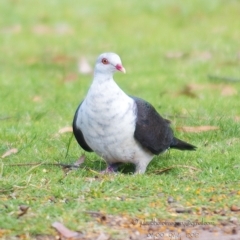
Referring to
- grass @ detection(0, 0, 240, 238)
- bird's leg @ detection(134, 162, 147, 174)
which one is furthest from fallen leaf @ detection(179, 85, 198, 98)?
bird's leg @ detection(134, 162, 147, 174)

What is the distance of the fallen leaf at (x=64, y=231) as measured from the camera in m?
4.91

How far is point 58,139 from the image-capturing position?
24.3 ft

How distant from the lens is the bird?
6.04 metres

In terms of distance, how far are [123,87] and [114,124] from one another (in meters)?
4.17

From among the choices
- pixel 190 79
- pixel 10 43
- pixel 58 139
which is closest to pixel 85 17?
pixel 10 43

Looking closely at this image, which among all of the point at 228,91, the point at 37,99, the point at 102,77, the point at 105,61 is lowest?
the point at 37,99

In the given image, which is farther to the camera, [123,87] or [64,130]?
[123,87]

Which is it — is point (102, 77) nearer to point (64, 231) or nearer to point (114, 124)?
point (114, 124)

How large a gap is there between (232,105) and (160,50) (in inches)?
138

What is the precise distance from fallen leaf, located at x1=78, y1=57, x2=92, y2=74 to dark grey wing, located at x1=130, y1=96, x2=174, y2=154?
183 inches

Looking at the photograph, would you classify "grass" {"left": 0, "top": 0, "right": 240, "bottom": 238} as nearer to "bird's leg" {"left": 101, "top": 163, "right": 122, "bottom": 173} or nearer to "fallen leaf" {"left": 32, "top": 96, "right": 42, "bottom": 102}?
"fallen leaf" {"left": 32, "top": 96, "right": 42, "bottom": 102}

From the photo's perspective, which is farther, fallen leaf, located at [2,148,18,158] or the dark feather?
fallen leaf, located at [2,148,18,158]

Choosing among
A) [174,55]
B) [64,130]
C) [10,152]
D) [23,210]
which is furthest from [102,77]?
[174,55]

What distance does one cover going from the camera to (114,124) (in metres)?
6.03
